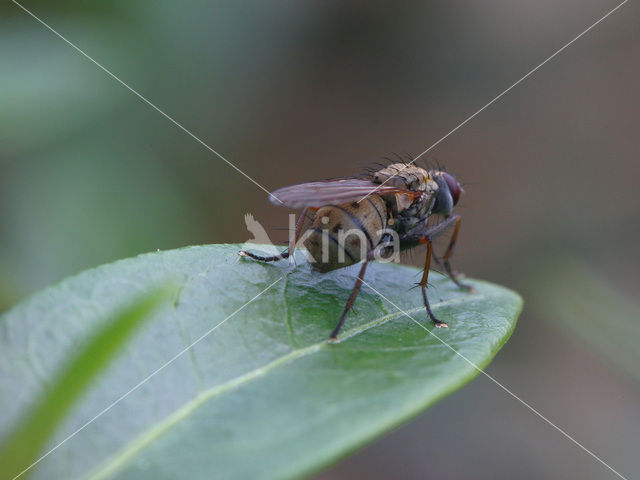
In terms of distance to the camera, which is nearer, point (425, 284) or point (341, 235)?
point (341, 235)

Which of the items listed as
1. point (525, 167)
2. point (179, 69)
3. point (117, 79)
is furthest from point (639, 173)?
point (117, 79)

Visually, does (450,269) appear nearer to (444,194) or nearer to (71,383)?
(444,194)

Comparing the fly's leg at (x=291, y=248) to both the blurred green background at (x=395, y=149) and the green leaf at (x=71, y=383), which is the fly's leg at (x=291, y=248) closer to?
the blurred green background at (x=395, y=149)

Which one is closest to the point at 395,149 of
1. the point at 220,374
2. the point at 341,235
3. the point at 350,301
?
the point at 341,235

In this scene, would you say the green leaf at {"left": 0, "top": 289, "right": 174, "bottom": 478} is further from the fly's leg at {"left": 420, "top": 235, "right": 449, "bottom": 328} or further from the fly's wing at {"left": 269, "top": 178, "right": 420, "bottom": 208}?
the fly's leg at {"left": 420, "top": 235, "right": 449, "bottom": 328}

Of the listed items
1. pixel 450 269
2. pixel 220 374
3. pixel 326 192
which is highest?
pixel 326 192

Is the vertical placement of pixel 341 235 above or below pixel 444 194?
above
